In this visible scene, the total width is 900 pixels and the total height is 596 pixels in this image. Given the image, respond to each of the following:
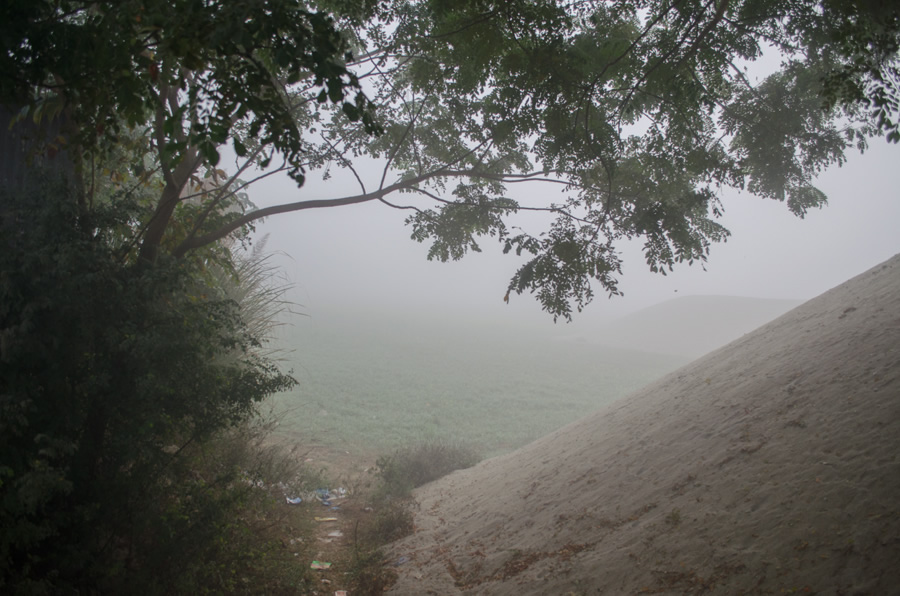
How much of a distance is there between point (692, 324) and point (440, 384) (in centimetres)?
3030

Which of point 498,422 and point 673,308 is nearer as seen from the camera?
point 498,422

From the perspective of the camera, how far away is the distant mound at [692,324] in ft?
140

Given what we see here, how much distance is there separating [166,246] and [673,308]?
51.8 meters

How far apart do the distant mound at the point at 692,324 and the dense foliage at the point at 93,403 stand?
40.9 metres

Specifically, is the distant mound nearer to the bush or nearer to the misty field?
the misty field

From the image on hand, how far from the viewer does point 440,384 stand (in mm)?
24797

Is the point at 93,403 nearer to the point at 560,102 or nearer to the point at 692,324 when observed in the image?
the point at 560,102

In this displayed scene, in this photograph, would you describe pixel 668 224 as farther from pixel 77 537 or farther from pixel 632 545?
pixel 77 537

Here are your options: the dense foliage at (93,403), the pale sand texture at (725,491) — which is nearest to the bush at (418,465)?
the pale sand texture at (725,491)

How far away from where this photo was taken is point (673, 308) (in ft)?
168

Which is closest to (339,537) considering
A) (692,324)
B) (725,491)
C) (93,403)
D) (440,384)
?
(93,403)

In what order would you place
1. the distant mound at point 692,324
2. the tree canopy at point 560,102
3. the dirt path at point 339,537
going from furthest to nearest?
1. the distant mound at point 692,324
2. the dirt path at point 339,537
3. the tree canopy at point 560,102

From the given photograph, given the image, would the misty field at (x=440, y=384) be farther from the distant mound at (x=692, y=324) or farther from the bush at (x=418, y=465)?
the distant mound at (x=692, y=324)

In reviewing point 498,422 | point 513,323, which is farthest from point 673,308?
point 498,422
